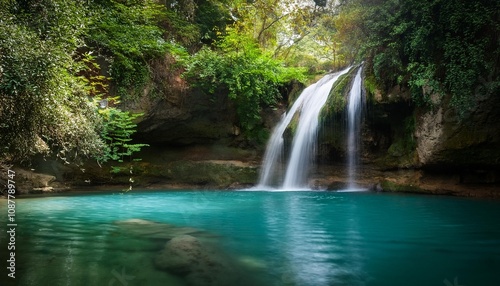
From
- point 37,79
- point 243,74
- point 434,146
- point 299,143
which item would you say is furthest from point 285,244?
point 243,74

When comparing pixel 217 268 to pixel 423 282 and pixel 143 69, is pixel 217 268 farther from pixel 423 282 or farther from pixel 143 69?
pixel 143 69

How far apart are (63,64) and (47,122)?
A: 1.23 m

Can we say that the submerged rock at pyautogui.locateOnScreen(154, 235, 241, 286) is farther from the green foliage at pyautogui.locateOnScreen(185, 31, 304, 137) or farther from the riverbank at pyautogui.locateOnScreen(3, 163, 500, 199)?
the green foliage at pyautogui.locateOnScreen(185, 31, 304, 137)

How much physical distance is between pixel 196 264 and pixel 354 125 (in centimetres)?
1158

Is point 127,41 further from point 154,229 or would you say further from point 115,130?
point 154,229

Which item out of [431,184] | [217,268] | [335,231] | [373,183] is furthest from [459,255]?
[373,183]

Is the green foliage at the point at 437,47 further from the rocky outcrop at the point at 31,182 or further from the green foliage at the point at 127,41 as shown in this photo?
the rocky outcrop at the point at 31,182

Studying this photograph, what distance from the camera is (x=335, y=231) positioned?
6363 millimetres

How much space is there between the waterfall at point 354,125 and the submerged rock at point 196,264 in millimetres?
10896

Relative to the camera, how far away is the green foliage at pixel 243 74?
16328mm

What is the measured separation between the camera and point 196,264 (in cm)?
419

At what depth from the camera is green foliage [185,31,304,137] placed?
53.6 feet

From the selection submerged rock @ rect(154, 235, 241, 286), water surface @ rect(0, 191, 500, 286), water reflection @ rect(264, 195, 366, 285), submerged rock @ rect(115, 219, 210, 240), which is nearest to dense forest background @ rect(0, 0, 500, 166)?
water surface @ rect(0, 191, 500, 286)

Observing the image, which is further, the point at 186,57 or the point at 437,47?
the point at 186,57
